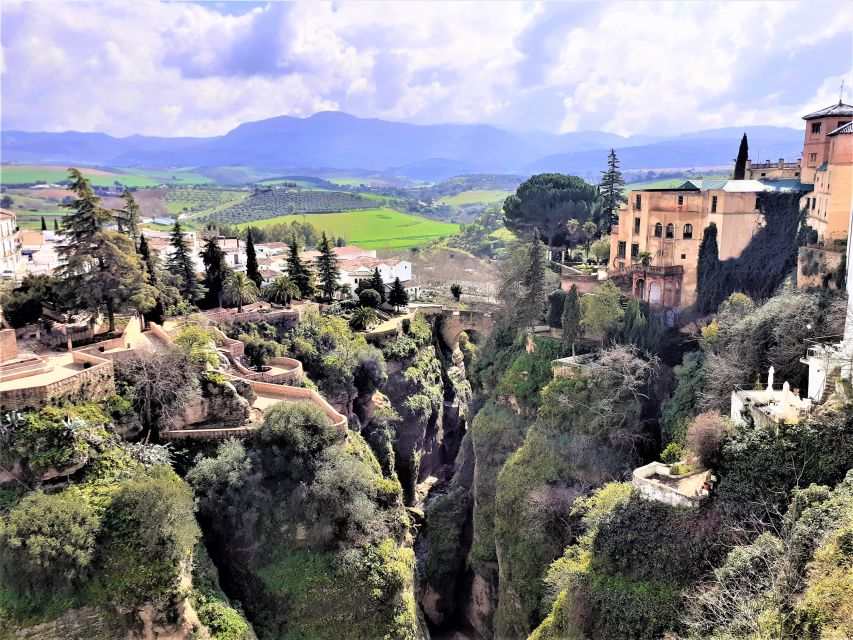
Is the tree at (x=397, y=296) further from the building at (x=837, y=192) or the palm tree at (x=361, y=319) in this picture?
the building at (x=837, y=192)

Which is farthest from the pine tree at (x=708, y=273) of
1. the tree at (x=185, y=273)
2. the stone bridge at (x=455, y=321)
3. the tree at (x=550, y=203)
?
the tree at (x=185, y=273)

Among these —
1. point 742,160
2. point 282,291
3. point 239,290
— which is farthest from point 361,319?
point 742,160

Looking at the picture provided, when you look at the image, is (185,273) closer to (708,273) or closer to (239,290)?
(239,290)

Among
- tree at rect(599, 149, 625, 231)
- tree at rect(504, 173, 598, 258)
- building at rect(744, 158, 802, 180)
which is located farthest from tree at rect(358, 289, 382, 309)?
building at rect(744, 158, 802, 180)

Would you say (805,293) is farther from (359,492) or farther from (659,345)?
(359,492)

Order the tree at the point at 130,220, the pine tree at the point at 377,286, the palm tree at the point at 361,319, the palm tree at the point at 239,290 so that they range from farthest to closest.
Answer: the pine tree at the point at 377,286 → the palm tree at the point at 361,319 → the tree at the point at 130,220 → the palm tree at the point at 239,290

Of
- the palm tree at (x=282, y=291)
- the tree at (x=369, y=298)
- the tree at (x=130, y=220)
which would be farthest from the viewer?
the tree at (x=369, y=298)

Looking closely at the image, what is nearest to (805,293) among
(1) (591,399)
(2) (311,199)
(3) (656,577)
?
(1) (591,399)
